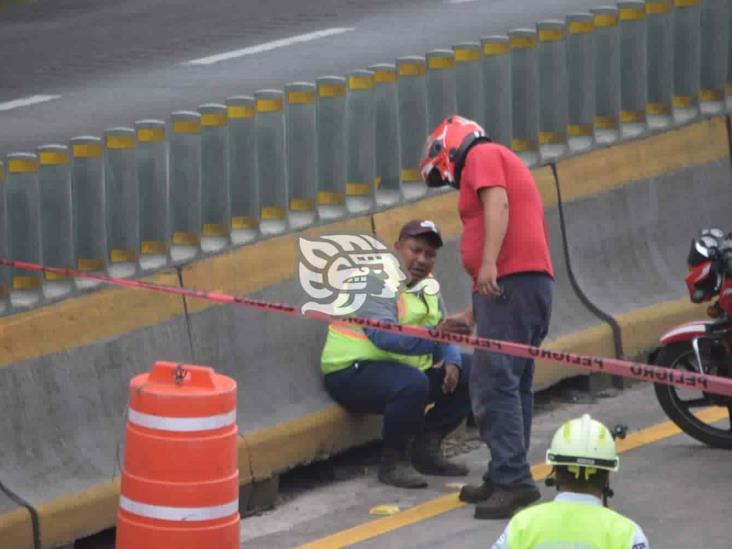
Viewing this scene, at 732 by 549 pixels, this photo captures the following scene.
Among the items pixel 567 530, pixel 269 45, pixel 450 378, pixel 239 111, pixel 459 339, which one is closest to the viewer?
pixel 567 530

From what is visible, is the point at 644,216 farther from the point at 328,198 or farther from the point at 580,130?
the point at 328,198

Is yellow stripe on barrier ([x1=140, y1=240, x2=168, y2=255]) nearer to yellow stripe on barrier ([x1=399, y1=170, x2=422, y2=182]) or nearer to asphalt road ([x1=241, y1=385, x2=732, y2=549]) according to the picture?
asphalt road ([x1=241, y1=385, x2=732, y2=549])

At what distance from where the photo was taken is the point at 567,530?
657 cm

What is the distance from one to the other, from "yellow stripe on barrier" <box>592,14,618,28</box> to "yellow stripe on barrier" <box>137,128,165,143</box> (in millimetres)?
3344

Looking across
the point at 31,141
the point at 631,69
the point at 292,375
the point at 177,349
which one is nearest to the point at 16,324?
the point at 177,349

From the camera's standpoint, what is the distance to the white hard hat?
6727 millimetres

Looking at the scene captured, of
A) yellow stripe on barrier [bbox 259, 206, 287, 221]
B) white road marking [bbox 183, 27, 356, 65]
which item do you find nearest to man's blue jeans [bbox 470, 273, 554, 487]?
yellow stripe on barrier [bbox 259, 206, 287, 221]

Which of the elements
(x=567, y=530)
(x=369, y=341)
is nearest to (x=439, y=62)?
(x=369, y=341)

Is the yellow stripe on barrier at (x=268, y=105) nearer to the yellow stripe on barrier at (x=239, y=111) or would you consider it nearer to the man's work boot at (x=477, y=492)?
the yellow stripe on barrier at (x=239, y=111)

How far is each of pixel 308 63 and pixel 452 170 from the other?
1011cm

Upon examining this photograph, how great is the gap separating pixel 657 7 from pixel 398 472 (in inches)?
156

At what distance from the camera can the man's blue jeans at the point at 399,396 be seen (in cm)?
1082

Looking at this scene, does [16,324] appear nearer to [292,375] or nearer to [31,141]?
[292,375]

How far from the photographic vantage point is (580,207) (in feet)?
42.2
